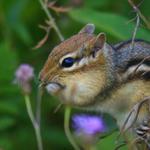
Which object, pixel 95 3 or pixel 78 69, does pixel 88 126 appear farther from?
pixel 95 3

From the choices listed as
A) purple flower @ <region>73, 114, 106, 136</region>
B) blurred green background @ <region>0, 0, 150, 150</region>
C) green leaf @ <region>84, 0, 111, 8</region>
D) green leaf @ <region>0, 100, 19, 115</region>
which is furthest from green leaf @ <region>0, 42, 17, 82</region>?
purple flower @ <region>73, 114, 106, 136</region>

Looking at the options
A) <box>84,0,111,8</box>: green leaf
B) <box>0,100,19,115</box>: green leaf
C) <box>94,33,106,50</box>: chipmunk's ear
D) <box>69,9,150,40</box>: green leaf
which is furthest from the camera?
<box>84,0,111,8</box>: green leaf

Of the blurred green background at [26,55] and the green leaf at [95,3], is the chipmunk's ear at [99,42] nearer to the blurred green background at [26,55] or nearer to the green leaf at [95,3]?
the blurred green background at [26,55]

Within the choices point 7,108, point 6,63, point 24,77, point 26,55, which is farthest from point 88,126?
point 26,55

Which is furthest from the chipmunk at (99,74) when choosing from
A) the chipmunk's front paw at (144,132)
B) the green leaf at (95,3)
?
the green leaf at (95,3)

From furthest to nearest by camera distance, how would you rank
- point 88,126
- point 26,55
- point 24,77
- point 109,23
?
point 26,55 → point 109,23 → point 24,77 → point 88,126

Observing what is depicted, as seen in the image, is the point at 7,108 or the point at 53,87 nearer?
the point at 53,87

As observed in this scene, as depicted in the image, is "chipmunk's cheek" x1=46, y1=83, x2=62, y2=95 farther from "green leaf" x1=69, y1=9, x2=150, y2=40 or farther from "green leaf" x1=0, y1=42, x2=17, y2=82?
"green leaf" x1=0, y1=42, x2=17, y2=82
